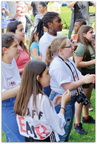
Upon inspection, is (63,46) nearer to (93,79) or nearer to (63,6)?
(93,79)

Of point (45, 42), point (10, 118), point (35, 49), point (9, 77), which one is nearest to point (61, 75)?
point (9, 77)

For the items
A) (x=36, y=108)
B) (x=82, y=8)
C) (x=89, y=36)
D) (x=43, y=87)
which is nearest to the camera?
(x=36, y=108)

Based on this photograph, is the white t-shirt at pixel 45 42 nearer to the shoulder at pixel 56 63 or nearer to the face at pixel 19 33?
the face at pixel 19 33

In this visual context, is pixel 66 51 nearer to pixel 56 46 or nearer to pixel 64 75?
pixel 56 46

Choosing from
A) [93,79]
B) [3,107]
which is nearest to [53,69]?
[93,79]

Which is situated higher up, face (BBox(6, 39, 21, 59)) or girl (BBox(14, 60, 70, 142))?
face (BBox(6, 39, 21, 59))

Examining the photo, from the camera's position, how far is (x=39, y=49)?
401 centimetres

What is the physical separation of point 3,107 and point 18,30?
4.65ft

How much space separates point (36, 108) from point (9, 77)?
1.71 feet

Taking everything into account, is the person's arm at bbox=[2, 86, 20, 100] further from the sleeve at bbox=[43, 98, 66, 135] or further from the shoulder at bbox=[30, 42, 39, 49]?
the shoulder at bbox=[30, 42, 39, 49]

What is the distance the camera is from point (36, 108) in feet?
7.22

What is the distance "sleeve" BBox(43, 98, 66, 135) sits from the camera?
221 cm

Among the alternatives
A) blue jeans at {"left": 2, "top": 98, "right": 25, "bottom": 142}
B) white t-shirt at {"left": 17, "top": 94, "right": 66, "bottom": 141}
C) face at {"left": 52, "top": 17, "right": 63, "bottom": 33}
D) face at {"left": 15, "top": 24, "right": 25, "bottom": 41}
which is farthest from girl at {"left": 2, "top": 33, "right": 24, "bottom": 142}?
face at {"left": 52, "top": 17, "right": 63, "bottom": 33}

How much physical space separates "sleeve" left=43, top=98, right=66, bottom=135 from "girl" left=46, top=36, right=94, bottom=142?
0.57 metres
